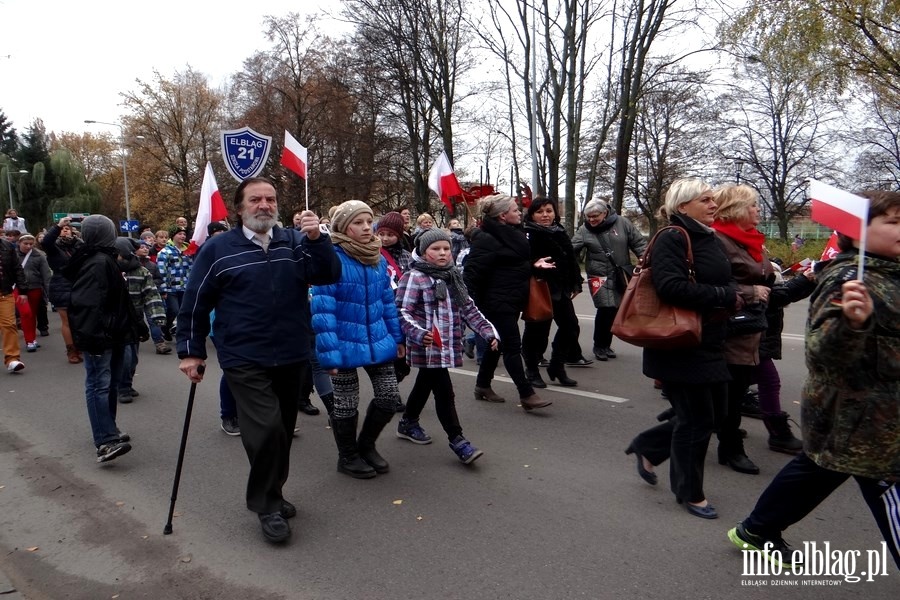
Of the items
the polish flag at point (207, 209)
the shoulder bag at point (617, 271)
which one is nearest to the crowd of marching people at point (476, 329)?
the polish flag at point (207, 209)

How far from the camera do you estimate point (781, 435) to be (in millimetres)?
4730

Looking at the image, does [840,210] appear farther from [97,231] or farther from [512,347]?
[97,231]

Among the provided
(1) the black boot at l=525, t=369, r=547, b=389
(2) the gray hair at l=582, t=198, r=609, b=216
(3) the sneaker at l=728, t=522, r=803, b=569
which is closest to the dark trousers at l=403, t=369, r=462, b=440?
(3) the sneaker at l=728, t=522, r=803, b=569

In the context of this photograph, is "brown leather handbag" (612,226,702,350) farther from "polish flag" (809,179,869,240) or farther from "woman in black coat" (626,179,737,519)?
"polish flag" (809,179,869,240)

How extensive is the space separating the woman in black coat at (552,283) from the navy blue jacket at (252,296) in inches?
124

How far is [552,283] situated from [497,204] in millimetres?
1449

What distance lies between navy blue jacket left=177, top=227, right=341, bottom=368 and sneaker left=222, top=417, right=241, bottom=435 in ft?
6.49

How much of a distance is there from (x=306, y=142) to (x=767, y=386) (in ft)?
111

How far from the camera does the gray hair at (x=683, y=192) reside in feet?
11.7

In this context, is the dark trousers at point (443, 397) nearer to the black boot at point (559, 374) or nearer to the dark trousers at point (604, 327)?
the black boot at point (559, 374)

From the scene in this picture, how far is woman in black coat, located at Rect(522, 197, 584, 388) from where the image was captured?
21.6 ft

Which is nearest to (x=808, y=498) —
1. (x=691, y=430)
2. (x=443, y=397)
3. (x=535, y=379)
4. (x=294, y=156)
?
(x=691, y=430)

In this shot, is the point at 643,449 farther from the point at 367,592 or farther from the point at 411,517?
the point at 367,592

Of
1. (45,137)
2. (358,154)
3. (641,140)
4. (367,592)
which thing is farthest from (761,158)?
(45,137)
